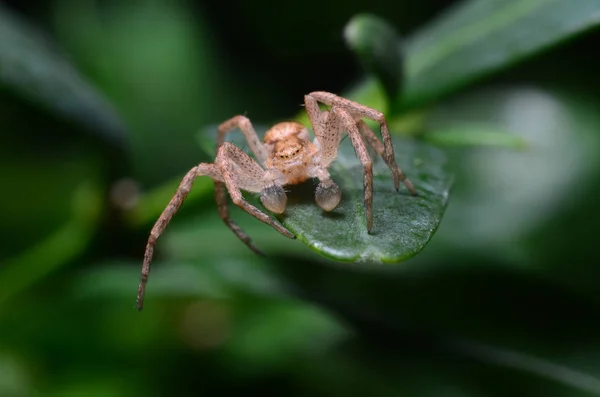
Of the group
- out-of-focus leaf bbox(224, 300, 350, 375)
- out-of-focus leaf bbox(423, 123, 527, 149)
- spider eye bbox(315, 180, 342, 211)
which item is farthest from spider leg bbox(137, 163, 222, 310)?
out-of-focus leaf bbox(224, 300, 350, 375)

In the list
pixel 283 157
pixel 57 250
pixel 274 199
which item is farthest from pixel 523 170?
pixel 57 250

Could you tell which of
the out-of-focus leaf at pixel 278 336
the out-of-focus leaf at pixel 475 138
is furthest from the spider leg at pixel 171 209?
the out-of-focus leaf at pixel 278 336

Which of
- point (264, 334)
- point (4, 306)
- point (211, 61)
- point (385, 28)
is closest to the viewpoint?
point (385, 28)

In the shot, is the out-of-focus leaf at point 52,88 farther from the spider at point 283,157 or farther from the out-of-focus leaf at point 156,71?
the out-of-focus leaf at point 156,71

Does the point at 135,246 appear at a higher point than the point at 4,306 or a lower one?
higher

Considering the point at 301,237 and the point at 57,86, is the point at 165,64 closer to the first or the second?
the point at 57,86

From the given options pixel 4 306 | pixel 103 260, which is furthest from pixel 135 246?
pixel 4 306
